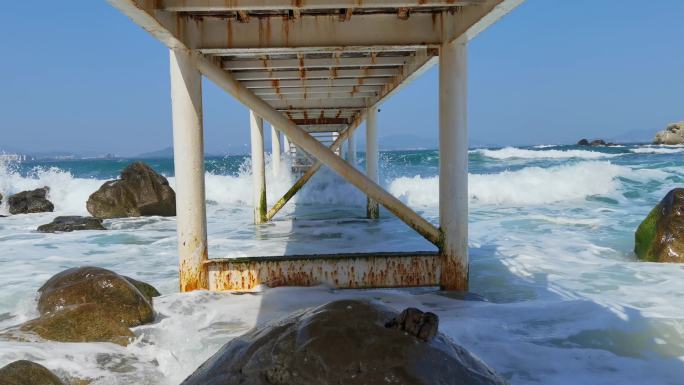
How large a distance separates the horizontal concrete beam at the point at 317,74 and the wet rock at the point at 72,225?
765 centimetres

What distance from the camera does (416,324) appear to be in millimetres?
2092

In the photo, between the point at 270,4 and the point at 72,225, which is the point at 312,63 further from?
the point at 72,225

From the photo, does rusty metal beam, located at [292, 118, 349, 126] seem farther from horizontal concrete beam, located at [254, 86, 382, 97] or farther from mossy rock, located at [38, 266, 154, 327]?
mossy rock, located at [38, 266, 154, 327]

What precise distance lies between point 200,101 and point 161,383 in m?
2.80

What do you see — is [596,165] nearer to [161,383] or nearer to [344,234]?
[344,234]

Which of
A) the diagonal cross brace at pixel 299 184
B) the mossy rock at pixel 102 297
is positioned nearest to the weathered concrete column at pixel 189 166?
the mossy rock at pixel 102 297

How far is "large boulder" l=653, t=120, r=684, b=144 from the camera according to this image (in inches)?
2368

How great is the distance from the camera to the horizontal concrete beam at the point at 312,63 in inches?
259

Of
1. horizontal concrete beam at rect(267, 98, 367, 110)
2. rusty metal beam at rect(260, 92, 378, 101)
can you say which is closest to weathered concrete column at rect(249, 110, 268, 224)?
horizontal concrete beam at rect(267, 98, 367, 110)

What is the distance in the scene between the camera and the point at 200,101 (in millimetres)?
5363

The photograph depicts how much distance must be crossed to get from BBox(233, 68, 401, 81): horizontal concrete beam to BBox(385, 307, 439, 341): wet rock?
18.8ft

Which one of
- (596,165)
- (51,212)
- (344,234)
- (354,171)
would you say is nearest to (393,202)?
(354,171)

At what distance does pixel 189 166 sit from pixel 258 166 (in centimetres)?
742

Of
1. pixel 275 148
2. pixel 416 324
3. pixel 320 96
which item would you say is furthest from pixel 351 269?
pixel 275 148
